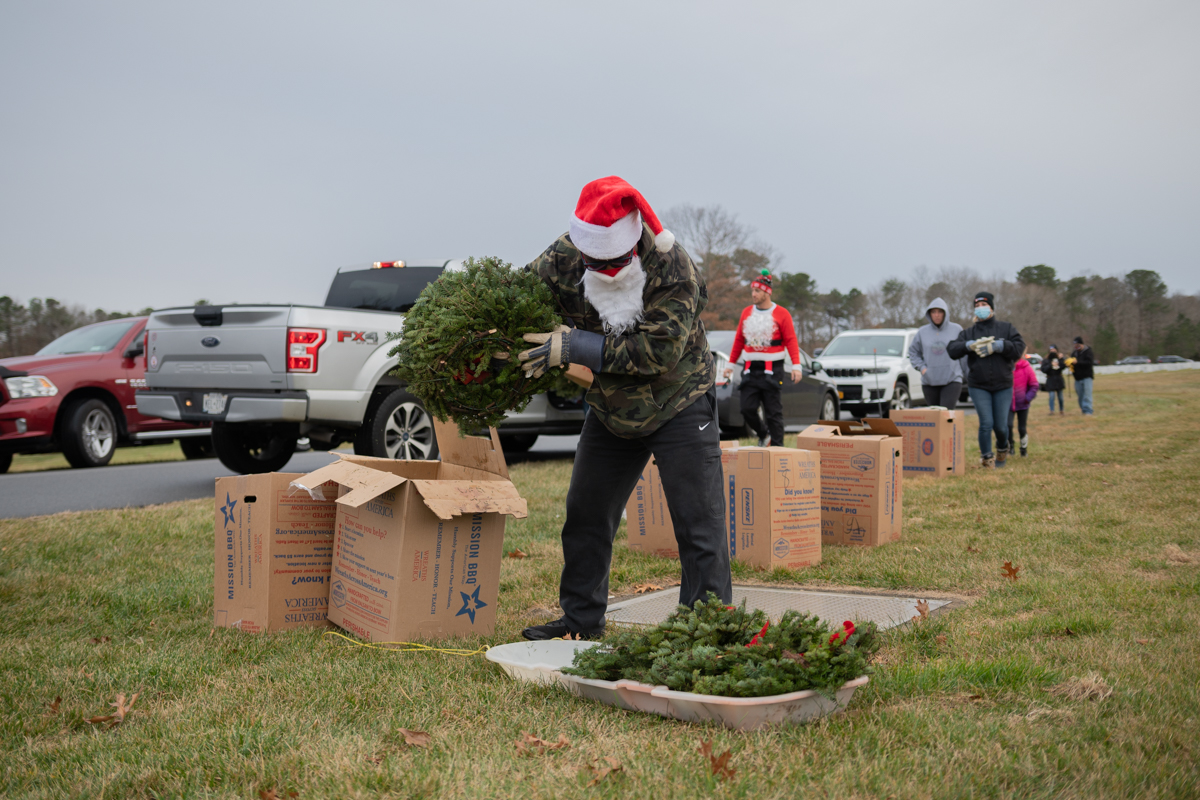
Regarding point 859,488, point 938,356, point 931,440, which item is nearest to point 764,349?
point 931,440

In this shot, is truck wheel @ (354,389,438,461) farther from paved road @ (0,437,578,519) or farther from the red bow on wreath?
the red bow on wreath

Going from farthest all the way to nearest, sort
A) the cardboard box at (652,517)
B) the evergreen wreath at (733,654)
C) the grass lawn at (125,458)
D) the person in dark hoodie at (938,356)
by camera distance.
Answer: the grass lawn at (125,458) < the person in dark hoodie at (938,356) < the cardboard box at (652,517) < the evergreen wreath at (733,654)

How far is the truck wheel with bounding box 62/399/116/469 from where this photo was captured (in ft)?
35.2

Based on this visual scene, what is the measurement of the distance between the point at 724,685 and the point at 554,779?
58 centimetres

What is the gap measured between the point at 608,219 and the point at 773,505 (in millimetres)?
2432

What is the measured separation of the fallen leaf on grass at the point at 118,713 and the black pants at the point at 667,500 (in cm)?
160

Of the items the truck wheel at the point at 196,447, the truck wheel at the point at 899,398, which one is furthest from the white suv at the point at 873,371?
the truck wheel at the point at 196,447

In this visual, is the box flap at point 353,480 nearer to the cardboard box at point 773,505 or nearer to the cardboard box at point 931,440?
the cardboard box at point 773,505

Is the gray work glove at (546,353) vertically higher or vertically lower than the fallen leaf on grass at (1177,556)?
higher

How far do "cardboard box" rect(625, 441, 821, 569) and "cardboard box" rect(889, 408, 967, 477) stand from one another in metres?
4.03

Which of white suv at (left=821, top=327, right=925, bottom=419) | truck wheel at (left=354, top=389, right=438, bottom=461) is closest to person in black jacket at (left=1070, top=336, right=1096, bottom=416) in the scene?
white suv at (left=821, top=327, right=925, bottom=419)

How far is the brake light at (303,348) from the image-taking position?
290 inches

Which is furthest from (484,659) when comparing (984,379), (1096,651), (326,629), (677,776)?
(984,379)

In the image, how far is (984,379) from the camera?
9570mm
